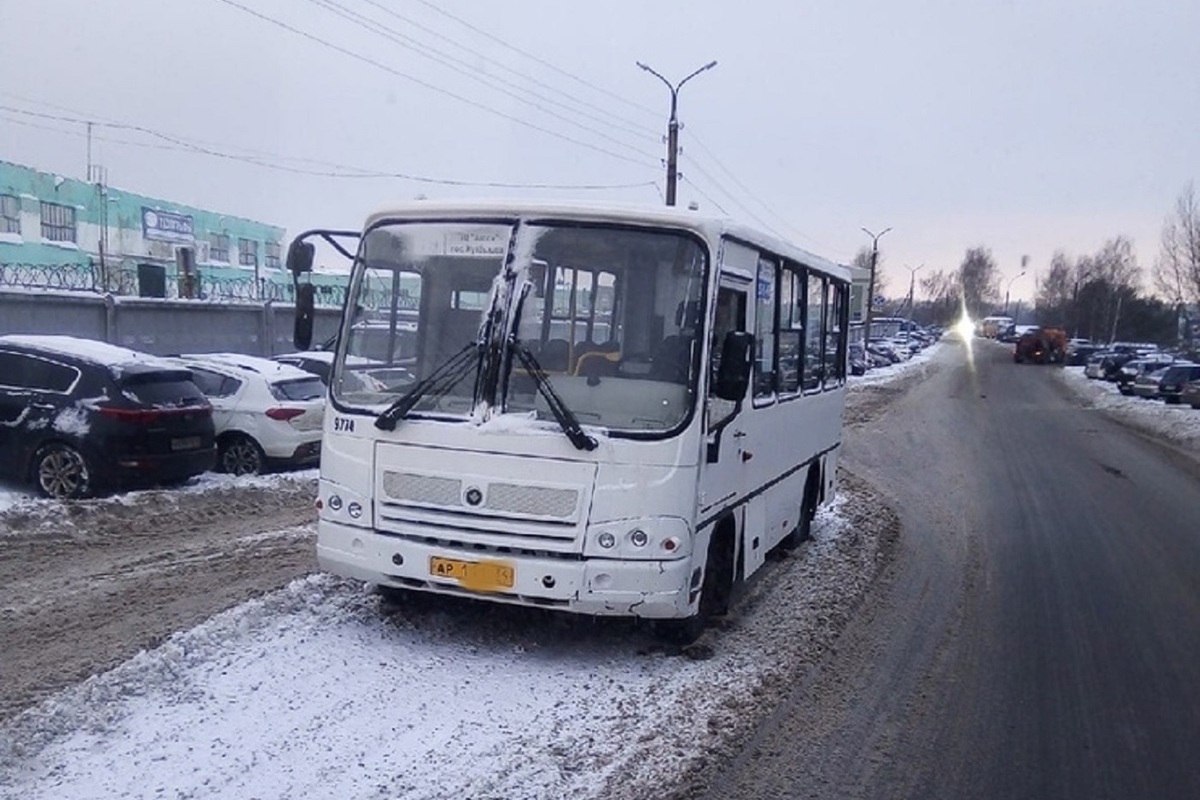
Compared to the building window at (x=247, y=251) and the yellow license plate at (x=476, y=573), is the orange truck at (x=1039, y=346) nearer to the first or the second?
the building window at (x=247, y=251)

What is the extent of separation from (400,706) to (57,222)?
48752mm

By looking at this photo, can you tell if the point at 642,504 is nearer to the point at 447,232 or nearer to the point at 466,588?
the point at 466,588

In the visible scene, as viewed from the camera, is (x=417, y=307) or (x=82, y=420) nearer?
(x=417, y=307)

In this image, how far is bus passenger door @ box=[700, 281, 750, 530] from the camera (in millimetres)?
7051

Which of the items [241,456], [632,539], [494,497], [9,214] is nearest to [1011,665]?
[632,539]

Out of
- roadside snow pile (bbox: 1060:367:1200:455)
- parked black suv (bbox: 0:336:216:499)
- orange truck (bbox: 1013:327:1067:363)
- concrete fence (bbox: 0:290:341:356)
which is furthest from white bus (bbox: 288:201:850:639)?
orange truck (bbox: 1013:327:1067:363)

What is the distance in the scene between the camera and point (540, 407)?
22.5ft

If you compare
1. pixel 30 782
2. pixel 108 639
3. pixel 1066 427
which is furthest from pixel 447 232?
pixel 1066 427

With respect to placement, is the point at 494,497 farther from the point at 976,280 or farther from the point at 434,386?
the point at 976,280

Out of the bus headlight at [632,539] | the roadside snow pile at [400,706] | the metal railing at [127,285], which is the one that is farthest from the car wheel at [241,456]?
the bus headlight at [632,539]

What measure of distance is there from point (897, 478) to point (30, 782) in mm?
14780

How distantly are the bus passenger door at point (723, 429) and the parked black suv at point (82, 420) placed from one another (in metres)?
7.01

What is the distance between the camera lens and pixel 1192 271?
167ft

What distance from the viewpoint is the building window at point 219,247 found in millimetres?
61250
